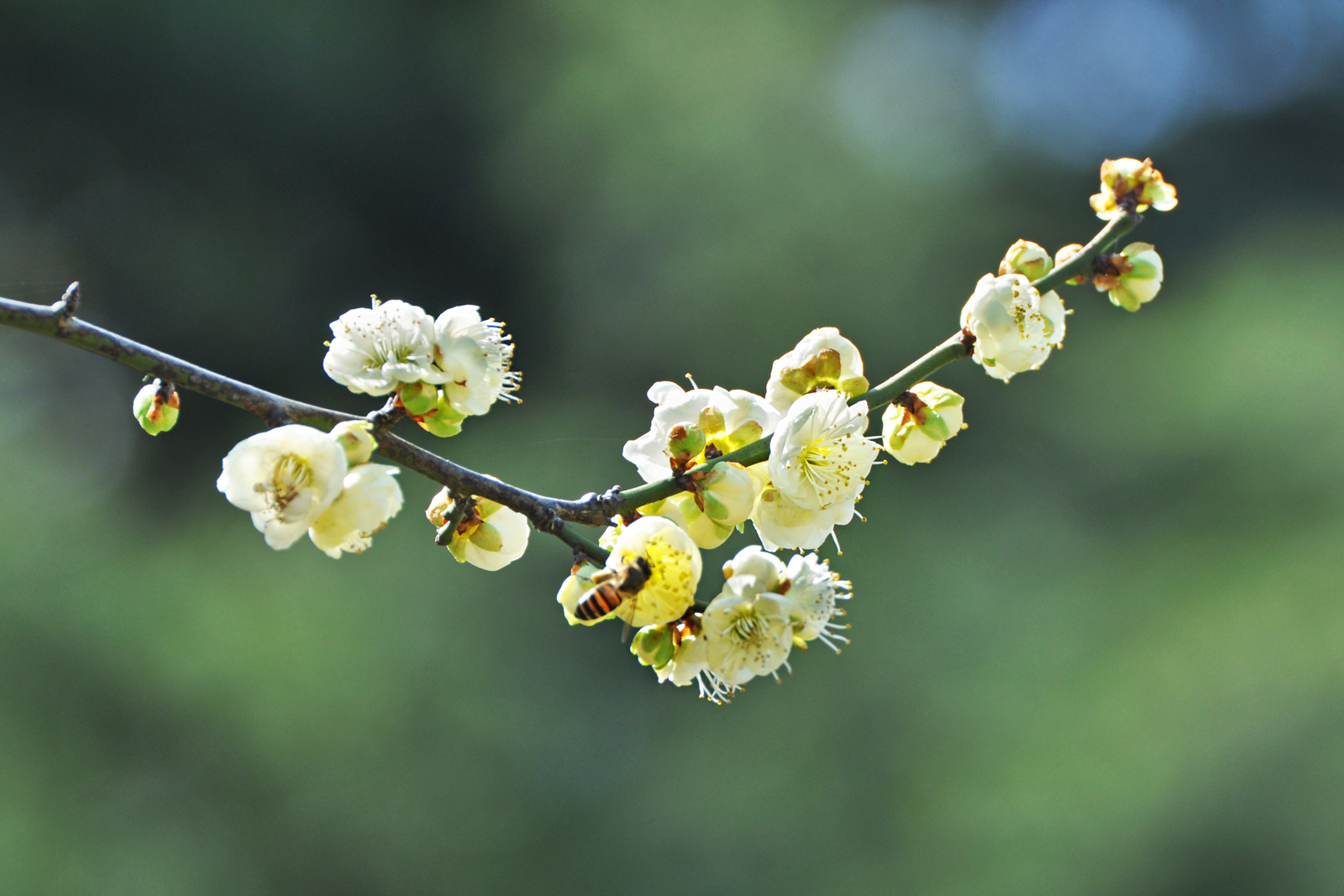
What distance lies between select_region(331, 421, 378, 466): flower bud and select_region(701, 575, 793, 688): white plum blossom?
28 cm

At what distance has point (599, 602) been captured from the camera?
2.31ft

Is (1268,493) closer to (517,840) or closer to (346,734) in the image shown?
(517,840)

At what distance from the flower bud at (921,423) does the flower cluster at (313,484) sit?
1.47 ft

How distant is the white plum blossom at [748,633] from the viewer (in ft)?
2.48

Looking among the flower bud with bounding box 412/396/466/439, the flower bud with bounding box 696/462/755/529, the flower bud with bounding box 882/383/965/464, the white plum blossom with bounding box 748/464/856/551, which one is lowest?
the flower bud with bounding box 696/462/755/529

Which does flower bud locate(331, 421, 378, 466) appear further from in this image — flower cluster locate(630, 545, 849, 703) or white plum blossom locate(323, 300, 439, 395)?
flower cluster locate(630, 545, 849, 703)

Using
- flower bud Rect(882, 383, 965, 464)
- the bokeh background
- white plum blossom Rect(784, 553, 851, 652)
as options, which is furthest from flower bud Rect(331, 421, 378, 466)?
the bokeh background

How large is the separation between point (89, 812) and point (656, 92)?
486cm

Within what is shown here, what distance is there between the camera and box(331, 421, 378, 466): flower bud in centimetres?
67

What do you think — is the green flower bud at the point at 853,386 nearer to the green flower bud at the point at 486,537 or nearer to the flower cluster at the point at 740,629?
the flower cluster at the point at 740,629

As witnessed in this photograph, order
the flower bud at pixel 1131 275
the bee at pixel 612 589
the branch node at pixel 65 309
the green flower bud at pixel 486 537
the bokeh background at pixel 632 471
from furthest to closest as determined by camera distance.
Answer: the bokeh background at pixel 632 471 < the flower bud at pixel 1131 275 < the green flower bud at pixel 486 537 < the bee at pixel 612 589 < the branch node at pixel 65 309

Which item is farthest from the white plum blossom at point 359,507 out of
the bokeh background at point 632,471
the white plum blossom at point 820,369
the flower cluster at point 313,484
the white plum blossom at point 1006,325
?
the bokeh background at point 632,471

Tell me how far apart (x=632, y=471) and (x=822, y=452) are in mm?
4295

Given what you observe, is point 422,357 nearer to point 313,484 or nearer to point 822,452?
point 313,484
